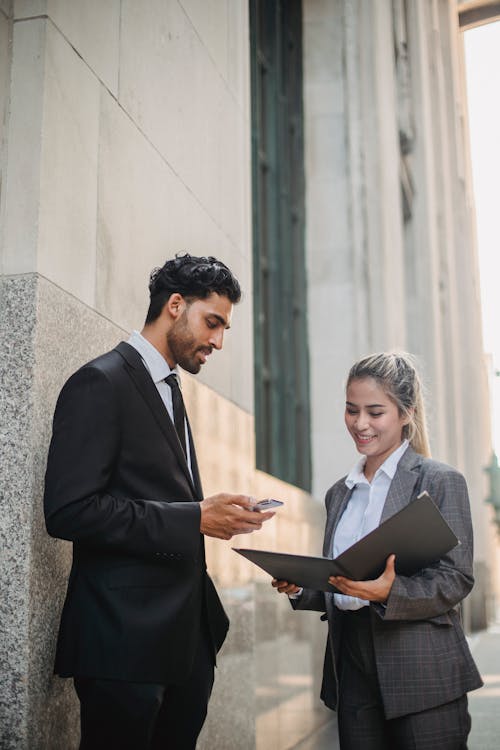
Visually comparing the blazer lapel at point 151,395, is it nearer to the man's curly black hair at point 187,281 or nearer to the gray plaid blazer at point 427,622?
the man's curly black hair at point 187,281

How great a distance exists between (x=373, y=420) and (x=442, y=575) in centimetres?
68

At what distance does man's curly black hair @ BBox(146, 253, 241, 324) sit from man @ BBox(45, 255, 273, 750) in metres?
0.31

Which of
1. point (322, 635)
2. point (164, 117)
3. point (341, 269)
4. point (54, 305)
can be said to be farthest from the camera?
point (341, 269)

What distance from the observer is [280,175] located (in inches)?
390

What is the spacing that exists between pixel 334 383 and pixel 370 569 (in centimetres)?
717

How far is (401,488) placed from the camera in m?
3.54

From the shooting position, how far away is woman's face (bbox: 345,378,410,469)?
3693mm

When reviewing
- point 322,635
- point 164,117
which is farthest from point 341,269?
point 164,117

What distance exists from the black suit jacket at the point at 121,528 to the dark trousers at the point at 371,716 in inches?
26.2

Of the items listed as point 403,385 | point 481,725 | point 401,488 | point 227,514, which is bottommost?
point 481,725

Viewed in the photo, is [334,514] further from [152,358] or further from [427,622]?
[152,358]

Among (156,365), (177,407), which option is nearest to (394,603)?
(177,407)

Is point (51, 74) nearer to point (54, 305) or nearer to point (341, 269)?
point (54, 305)

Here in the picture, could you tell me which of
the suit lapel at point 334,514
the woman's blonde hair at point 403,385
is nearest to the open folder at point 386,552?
the suit lapel at point 334,514
